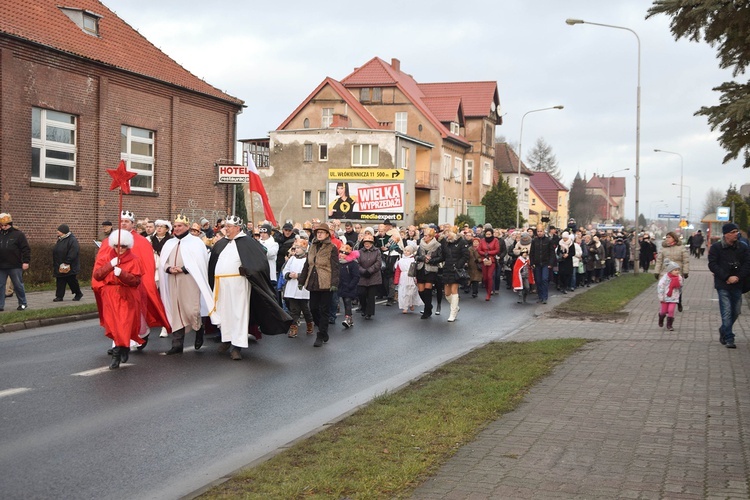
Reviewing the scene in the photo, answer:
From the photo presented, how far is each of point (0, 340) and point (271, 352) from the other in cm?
413

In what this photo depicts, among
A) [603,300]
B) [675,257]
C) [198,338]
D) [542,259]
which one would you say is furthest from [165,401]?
[603,300]

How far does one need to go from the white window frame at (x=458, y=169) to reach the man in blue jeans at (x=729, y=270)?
5547 centimetres

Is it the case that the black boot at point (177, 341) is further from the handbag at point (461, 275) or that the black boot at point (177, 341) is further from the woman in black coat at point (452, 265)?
the handbag at point (461, 275)

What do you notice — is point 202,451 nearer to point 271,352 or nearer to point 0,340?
point 271,352

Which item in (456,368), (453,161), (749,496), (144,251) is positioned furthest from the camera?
(453,161)

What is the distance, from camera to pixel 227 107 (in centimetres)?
3189

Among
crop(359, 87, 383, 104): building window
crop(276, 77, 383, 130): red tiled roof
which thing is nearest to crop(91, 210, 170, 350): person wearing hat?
crop(276, 77, 383, 130): red tiled roof

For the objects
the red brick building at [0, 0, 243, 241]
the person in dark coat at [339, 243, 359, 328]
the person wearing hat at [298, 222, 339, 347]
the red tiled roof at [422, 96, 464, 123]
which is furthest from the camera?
the red tiled roof at [422, 96, 464, 123]

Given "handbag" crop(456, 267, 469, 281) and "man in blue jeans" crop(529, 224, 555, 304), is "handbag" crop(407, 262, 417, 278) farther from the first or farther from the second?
"man in blue jeans" crop(529, 224, 555, 304)

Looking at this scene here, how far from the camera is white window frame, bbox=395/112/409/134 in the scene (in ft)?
213

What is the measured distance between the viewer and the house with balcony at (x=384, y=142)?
55438 mm

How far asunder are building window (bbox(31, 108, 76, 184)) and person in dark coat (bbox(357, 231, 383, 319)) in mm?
11071

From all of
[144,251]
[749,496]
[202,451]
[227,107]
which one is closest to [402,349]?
[144,251]

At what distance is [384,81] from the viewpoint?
2562 inches
